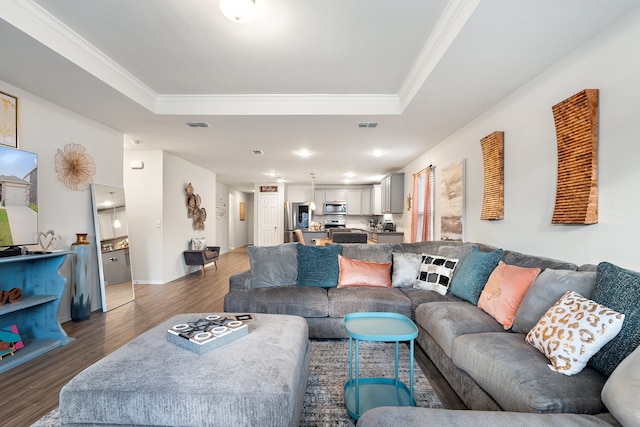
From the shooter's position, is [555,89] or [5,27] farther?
[555,89]

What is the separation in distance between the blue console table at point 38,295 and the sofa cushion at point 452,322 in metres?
3.37

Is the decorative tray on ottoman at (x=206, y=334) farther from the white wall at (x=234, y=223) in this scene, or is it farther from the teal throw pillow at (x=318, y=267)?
the white wall at (x=234, y=223)

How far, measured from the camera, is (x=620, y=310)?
1.34 meters

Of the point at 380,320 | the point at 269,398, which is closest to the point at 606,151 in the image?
the point at 380,320

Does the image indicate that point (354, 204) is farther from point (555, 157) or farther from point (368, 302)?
point (555, 157)

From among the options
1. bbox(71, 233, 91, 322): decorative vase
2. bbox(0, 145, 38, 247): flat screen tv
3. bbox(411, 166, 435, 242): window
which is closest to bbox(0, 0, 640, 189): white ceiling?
bbox(0, 145, 38, 247): flat screen tv

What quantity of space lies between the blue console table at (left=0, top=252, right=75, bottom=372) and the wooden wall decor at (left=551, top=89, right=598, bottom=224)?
435 centimetres

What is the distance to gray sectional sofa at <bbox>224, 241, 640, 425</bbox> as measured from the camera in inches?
51.2

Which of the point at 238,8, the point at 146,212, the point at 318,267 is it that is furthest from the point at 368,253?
the point at 146,212

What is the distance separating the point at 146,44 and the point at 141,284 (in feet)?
14.2

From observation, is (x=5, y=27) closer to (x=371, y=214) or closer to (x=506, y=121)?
(x=506, y=121)

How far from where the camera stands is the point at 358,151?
5305 millimetres

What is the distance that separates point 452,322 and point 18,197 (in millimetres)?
3888

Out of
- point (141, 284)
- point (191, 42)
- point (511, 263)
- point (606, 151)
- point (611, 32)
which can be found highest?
point (191, 42)
